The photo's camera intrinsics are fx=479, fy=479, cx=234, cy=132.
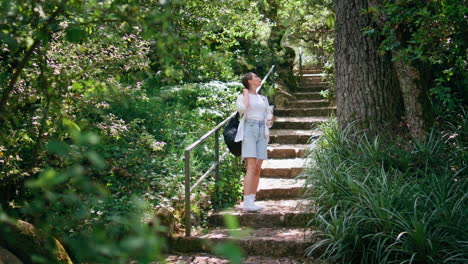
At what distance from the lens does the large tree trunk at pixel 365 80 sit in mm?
5355

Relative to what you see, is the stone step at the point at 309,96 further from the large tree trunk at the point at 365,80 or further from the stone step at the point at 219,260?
the stone step at the point at 219,260

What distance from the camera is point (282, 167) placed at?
6582 mm

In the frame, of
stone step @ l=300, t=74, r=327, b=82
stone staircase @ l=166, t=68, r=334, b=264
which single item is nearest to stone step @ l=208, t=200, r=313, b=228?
stone staircase @ l=166, t=68, r=334, b=264

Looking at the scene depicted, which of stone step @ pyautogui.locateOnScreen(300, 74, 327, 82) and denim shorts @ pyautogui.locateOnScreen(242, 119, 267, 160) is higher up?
stone step @ pyautogui.locateOnScreen(300, 74, 327, 82)

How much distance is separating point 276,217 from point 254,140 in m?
0.86

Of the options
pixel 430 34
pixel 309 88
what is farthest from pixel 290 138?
pixel 309 88

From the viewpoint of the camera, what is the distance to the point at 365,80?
539cm

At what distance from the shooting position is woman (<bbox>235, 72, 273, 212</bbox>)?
17.1 ft

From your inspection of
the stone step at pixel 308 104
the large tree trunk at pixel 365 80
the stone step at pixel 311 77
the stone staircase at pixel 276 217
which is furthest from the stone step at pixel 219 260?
the stone step at pixel 311 77

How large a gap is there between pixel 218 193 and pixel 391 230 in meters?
2.44

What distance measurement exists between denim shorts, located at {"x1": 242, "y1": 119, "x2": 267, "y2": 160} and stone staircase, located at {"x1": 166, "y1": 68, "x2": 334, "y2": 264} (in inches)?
24.4

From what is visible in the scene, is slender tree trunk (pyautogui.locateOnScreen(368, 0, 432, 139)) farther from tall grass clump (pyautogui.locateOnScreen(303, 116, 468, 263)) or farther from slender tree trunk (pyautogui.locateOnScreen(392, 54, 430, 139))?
tall grass clump (pyautogui.locateOnScreen(303, 116, 468, 263))

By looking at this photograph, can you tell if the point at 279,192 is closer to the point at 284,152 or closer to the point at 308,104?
the point at 284,152

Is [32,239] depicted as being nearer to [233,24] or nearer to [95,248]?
[95,248]
